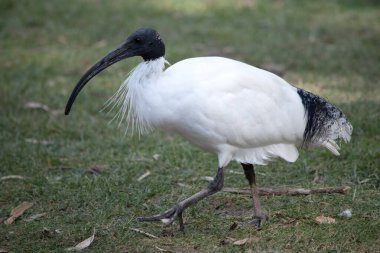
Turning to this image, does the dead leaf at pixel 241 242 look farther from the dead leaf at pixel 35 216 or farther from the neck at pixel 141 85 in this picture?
the dead leaf at pixel 35 216

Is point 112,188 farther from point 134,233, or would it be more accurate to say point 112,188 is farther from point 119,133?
point 119,133

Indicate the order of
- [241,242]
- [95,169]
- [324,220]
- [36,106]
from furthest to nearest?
[36,106] → [95,169] → [324,220] → [241,242]

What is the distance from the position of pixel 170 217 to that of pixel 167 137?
2325 millimetres

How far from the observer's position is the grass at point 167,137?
16.5 ft

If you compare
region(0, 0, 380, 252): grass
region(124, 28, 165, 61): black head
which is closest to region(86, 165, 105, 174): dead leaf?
region(0, 0, 380, 252): grass

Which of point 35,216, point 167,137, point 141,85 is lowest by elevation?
point 35,216

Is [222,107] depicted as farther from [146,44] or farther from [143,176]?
[143,176]

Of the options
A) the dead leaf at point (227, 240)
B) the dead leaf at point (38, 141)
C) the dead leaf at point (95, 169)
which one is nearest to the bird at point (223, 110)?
the dead leaf at point (227, 240)

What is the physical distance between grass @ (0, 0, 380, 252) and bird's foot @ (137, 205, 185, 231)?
0.06 metres

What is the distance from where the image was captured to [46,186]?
612 centimetres

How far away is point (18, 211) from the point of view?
5609 mm

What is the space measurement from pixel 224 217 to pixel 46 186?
5.63ft

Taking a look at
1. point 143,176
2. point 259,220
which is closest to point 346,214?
point 259,220

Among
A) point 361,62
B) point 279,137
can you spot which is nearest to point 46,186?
point 279,137
